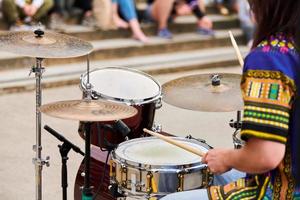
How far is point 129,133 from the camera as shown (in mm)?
3836

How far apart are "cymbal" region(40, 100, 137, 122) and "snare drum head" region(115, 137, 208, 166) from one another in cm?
23

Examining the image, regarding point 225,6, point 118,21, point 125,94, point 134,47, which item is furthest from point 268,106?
point 225,6

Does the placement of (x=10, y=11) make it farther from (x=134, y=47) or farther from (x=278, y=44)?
(x=278, y=44)

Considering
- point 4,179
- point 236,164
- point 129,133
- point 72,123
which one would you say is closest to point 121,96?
point 129,133

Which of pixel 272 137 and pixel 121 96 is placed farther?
pixel 121 96

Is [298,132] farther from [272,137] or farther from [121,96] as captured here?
[121,96]

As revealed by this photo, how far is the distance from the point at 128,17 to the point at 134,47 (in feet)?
1.47

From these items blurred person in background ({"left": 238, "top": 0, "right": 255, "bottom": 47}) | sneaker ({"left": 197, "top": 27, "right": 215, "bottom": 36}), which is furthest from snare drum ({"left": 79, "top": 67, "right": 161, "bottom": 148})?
blurred person in background ({"left": 238, "top": 0, "right": 255, "bottom": 47})

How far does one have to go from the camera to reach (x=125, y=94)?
13.4 ft

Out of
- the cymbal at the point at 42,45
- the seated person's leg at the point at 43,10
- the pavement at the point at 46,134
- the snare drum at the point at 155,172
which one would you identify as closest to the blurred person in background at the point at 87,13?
the seated person's leg at the point at 43,10

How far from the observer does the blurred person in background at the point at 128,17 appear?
8.94m

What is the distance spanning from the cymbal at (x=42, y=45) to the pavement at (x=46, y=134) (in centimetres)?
122

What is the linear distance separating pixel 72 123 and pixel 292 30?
4313 millimetres

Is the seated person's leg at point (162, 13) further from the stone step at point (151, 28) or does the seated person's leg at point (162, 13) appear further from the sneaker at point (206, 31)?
the sneaker at point (206, 31)
